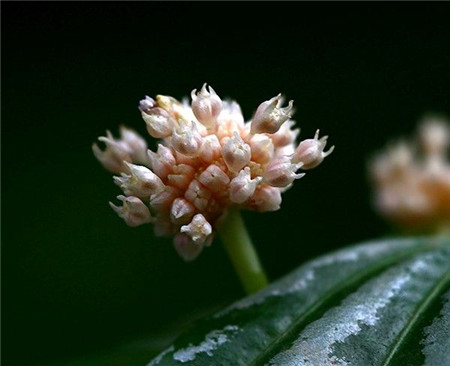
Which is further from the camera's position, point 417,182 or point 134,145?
point 417,182

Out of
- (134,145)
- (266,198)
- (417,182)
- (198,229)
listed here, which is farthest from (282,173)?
(417,182)

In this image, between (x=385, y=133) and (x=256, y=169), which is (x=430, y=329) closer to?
(x=256, y=169)

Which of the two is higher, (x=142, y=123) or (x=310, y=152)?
(x=142, y=123)

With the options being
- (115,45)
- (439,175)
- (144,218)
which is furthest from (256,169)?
(115,45)

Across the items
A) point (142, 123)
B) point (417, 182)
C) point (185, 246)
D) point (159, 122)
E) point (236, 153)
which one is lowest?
point (417, 182)

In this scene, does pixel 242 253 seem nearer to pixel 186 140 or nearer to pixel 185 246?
pixel 185 246

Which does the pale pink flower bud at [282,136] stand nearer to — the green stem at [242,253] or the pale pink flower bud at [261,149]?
the pale pink flower bud at [261,149]

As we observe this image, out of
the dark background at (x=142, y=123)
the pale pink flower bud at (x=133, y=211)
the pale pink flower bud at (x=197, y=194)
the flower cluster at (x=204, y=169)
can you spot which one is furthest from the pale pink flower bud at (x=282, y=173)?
the dark background at (x=142, y=123)
